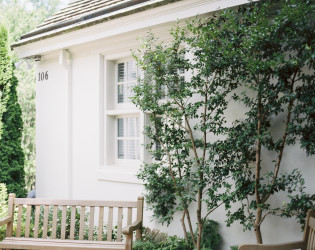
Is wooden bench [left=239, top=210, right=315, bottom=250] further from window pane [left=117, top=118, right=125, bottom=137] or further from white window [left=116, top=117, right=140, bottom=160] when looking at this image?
window pane [left=117, top=118, right=125, bottom=137]

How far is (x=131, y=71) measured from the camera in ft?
24.7

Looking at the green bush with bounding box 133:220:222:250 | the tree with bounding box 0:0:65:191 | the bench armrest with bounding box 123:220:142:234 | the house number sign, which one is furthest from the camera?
the tree with bounding box 0:0:65:191

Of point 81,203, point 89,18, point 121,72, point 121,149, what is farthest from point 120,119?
point 81,203

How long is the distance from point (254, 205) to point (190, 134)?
51.7 inches

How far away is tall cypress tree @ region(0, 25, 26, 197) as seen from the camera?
10.1 meters

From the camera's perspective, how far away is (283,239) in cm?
531

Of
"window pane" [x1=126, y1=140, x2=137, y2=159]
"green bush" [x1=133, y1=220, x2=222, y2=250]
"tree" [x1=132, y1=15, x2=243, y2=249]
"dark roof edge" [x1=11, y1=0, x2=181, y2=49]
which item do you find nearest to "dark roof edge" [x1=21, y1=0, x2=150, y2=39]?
"dark roof edge" [x1=11, y1=0, x2=181, y2=49]

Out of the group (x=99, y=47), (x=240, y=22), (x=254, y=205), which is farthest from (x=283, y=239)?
(x=99, y=47)

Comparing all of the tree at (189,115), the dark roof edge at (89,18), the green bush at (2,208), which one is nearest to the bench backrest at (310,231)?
the tree at (189,115)

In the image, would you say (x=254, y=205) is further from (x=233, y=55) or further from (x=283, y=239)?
Result: (x=233, y=55)

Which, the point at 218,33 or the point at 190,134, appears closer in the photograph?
the point at 218,33

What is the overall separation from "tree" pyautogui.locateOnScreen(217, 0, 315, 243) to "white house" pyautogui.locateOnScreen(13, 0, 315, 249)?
0.66 meters

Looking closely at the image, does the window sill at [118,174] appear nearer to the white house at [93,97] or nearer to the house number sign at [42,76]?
the white house at [93,97]

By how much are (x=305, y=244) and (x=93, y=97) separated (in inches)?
189
